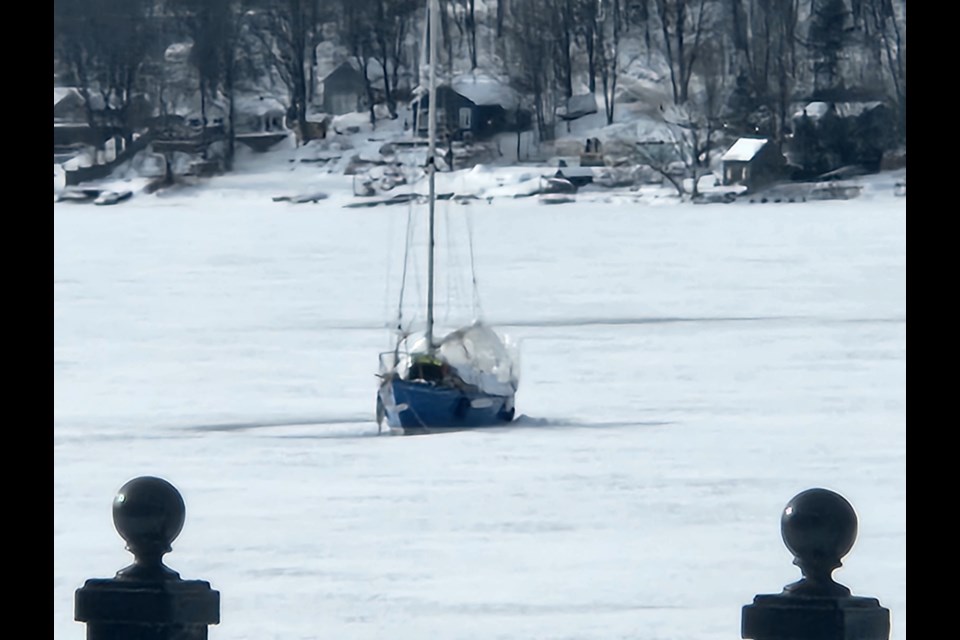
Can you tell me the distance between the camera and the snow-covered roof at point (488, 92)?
180 ft

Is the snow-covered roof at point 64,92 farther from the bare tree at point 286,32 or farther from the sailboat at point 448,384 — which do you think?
the sailboat at point 448,384

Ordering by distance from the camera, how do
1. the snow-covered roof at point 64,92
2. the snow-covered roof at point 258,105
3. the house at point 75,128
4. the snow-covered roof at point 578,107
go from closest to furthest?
the house at point 75,128 < the snow-covered roof at point 578,107 < the snow-covered roof at point 258,105 < the snow-covered roof at point 64,92

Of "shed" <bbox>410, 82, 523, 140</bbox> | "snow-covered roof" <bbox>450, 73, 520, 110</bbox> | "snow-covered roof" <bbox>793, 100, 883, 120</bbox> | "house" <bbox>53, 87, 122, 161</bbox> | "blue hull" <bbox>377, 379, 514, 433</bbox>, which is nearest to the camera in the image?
"blue hull" <bbox>377, 379, 514, 433</bbox>

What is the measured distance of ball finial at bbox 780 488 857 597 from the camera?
2146mm

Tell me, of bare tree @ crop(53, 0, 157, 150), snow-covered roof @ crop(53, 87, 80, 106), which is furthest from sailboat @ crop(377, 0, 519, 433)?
snow-covered roof @ crop(53, 87, 80, 106)

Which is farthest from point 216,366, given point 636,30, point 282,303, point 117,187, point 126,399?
point 636,30

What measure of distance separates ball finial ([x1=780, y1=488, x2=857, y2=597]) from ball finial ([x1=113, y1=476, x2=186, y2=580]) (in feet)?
2.36

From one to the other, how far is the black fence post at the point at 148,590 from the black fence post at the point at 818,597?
0.67m

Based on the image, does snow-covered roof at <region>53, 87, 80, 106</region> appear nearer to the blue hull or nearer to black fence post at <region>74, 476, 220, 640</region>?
the blue hull

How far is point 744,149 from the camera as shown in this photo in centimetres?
4722

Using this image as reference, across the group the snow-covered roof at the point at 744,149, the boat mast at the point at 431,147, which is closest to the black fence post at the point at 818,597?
the boat mast at the point at 431,147

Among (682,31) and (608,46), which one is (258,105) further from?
(682,31)

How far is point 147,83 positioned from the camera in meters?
59.0

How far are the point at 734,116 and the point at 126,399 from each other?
44.1 metres
